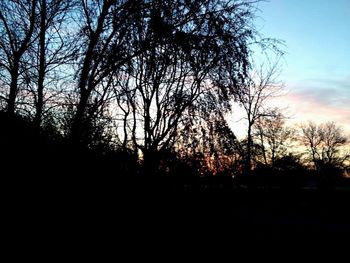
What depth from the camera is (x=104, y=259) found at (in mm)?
4836

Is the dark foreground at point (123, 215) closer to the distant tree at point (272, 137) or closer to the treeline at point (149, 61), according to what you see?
the treeline at point (149, 61)

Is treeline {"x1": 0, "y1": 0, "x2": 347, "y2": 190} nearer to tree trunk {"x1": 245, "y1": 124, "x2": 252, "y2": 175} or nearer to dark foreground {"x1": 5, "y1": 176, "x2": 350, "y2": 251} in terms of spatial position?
dark foreground {"x1": 5, "y1": 176, "x2": 350, "y2": 251}

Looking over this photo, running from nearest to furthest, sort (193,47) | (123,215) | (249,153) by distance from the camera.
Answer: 1. (123,215)
2. (193,47)
3. (249,153)

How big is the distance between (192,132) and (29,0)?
23.2 feet

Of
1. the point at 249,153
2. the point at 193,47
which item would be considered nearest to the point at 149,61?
the point at 193,47

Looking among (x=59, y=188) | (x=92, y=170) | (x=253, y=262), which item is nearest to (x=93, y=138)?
(x=92, y=170)

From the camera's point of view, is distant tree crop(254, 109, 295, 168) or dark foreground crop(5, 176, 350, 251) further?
distant tree crop(254, 109, 295, 168)

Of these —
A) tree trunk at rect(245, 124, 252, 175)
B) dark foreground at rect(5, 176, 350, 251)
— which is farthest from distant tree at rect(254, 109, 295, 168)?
dark foreground at rect(5, 176, 350, 251)

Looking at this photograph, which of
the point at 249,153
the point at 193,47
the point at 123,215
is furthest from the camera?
the point at 249,153

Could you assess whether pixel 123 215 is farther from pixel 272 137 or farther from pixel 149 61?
pixel 272 137

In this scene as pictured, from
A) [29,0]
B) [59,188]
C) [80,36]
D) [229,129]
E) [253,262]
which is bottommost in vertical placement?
[253,262]

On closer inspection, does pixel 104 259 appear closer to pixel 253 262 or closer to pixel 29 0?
pixel 253 262

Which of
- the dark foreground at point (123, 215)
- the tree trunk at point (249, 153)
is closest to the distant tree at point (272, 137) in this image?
the tree trunk at point (249, 153)

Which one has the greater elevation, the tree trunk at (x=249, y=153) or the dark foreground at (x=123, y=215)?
the tree trunk at (x=249, y=153)
